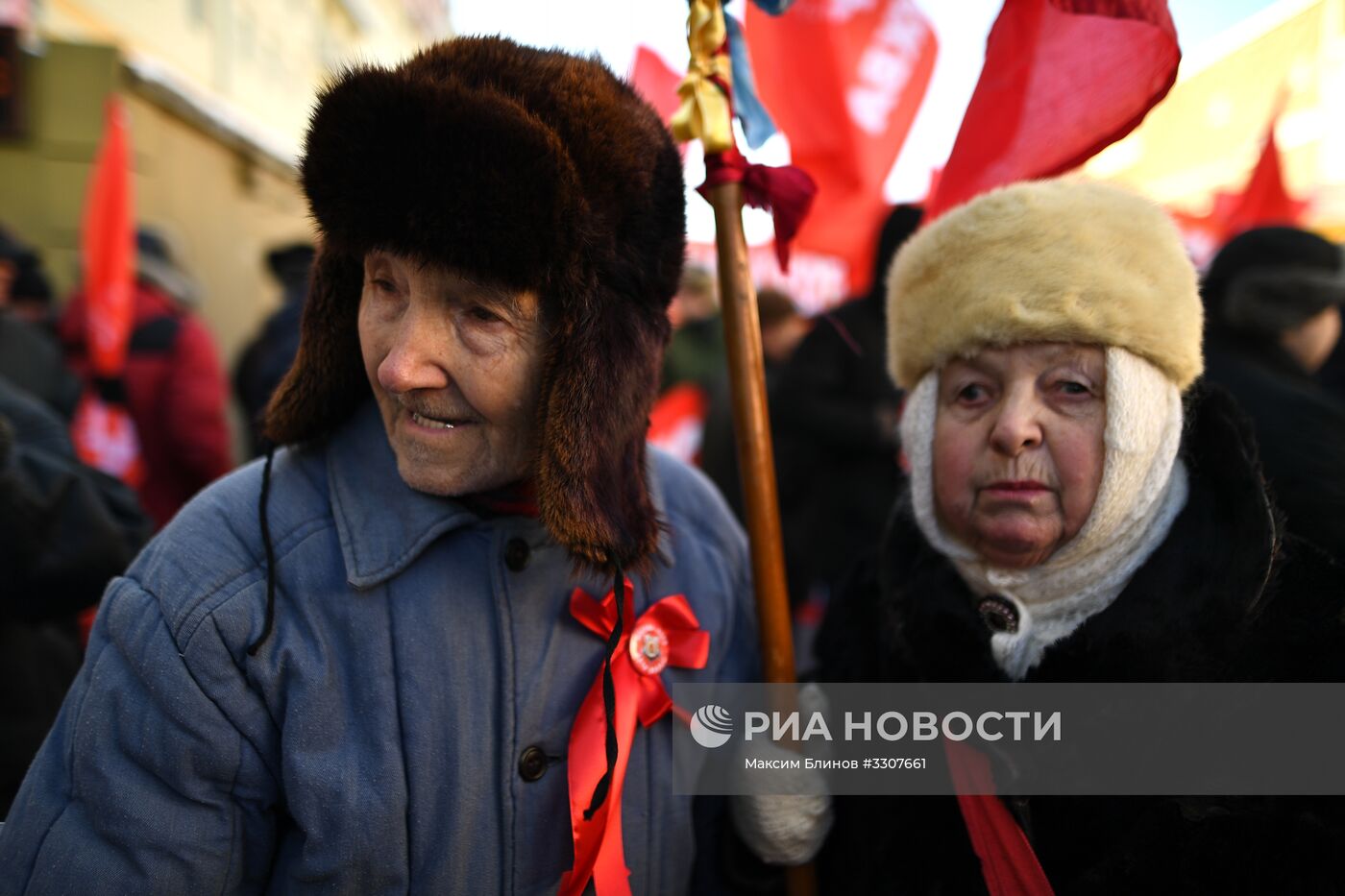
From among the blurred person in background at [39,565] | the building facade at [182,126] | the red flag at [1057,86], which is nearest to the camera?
the red flag at [1057,86]

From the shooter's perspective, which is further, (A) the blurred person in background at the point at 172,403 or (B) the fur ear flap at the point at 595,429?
(A) the blurred person in background at the point at 172,403

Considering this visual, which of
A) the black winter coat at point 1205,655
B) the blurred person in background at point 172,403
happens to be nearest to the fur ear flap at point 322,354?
the black winter coat at point 1205,655

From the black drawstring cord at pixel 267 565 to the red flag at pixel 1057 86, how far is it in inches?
54.1

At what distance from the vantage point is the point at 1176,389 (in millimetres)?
1411

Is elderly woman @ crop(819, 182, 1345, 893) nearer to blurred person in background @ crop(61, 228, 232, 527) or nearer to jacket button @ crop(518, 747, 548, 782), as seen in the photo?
jacket button @ crop(518, 747, 548, 782)

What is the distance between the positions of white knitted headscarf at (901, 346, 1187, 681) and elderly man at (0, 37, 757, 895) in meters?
0.61

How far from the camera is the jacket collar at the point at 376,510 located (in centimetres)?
Result: 133

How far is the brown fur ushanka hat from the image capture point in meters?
1.21

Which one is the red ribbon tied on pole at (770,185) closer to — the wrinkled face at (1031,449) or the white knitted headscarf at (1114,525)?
the wrinkled face at (1031,449)

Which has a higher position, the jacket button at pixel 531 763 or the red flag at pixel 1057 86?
the red flag at pixel 1057 86

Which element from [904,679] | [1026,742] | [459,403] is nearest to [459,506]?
[459,403]

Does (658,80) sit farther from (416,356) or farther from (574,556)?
(574,556)

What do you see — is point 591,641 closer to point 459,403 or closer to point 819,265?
point 459,403

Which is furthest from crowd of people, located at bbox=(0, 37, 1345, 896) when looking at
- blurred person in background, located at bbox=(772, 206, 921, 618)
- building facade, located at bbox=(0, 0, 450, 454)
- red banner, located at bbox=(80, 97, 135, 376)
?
red banner, located at bbox=(80, 97, 135, 376)
